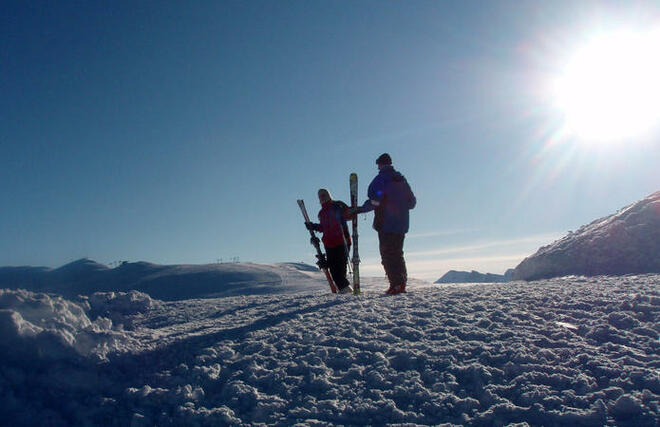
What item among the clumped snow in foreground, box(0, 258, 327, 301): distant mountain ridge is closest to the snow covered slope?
the clumped snow in foreground

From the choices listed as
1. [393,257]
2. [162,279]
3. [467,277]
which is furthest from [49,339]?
[467,277]

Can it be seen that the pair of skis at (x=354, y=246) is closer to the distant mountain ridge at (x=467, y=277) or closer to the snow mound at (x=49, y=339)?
the snow mound at (x=49, y=339)

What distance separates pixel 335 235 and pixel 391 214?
1.51 m

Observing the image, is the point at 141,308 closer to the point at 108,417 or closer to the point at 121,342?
the point at 121,342

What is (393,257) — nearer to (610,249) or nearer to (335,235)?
(335,235)

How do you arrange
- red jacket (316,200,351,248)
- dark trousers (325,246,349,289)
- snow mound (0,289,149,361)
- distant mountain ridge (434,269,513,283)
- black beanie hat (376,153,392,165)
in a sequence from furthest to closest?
distant mountain ridge (434,269,513,283) → dark trousers (325,246,349,289) → red jacket (316,200,351,248) → black beanie hat (376,153,392,165) → snow mound (0,289,149,361)

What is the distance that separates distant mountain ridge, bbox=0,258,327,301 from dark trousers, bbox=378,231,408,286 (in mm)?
4853

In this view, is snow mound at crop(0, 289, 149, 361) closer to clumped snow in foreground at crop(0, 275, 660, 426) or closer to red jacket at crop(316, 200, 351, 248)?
clumped snow in foreground at crop(0, 275, 660, 426)

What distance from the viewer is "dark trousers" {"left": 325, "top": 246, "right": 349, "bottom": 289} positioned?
7852 mm

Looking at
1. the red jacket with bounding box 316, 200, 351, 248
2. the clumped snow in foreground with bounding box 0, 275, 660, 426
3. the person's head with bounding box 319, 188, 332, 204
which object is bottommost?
the clumped snow in foreground with bounding box 0, 275, 660, 426

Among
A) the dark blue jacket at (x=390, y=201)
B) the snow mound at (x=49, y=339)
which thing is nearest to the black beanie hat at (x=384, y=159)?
the dark blue jacket at (x=390, y=201)

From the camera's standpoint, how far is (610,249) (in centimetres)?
755

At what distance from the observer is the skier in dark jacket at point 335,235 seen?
7.70 m

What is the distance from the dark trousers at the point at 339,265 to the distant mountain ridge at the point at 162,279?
3403mm
